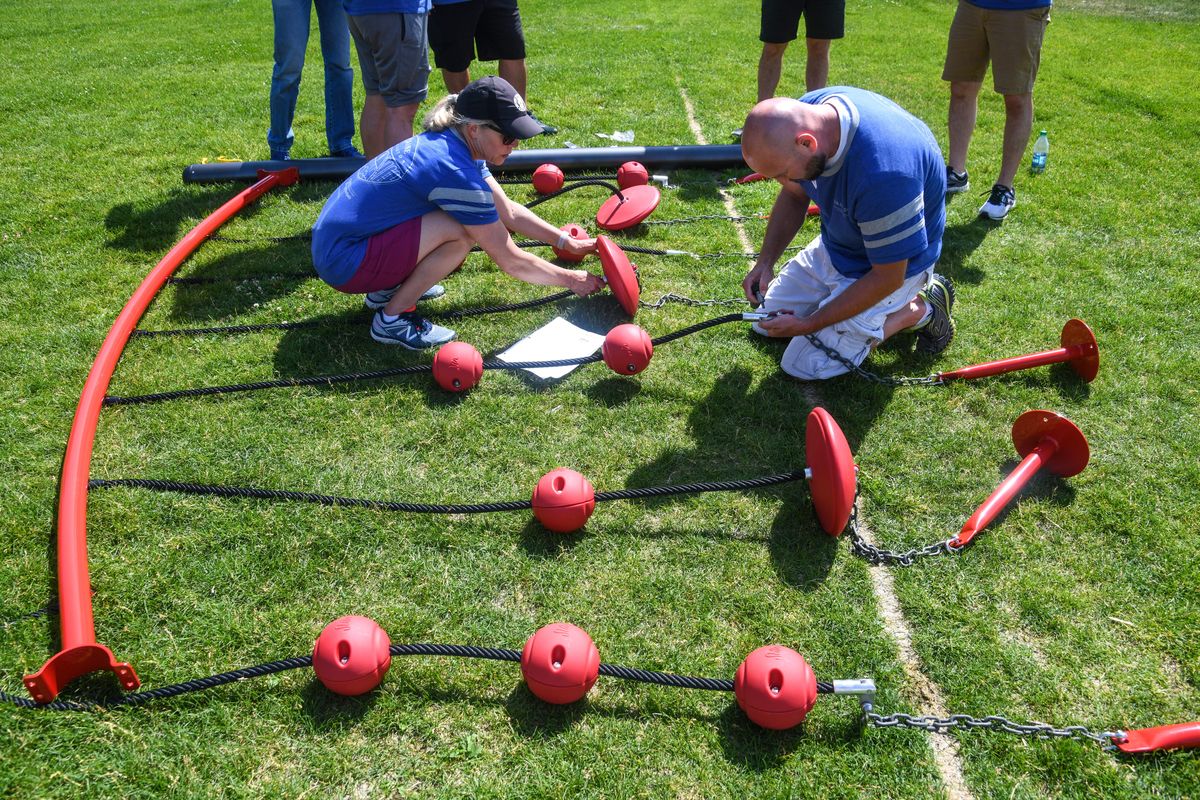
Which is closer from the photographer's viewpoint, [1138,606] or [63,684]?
[63,684]

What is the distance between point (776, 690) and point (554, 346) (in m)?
2.53

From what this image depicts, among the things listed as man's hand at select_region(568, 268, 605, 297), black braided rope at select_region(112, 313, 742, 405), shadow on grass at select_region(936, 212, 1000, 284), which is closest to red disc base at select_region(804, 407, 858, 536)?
black braided rope at select_region(112, 313, 742, 405)

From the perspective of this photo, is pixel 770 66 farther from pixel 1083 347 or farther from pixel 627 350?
pixel 627 350

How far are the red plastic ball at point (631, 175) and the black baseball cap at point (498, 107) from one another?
2.36 m

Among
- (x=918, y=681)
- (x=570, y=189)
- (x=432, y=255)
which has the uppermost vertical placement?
(x=432, y=255)

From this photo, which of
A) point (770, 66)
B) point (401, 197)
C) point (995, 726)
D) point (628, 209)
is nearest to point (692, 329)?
point (401, 197)

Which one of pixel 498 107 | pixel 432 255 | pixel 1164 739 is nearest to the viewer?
pixel 1164 739

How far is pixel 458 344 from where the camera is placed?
4203 mm

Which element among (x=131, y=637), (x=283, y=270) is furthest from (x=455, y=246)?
(x=131, y=637)

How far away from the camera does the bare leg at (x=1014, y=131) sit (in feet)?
18.6

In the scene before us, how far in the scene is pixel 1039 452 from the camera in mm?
3539

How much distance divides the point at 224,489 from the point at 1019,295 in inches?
183

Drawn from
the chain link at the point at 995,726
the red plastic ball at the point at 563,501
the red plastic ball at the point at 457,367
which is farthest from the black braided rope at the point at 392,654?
the red plastic ball at the point at 457,367

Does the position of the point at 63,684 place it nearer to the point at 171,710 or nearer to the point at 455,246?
the point at 171,710
